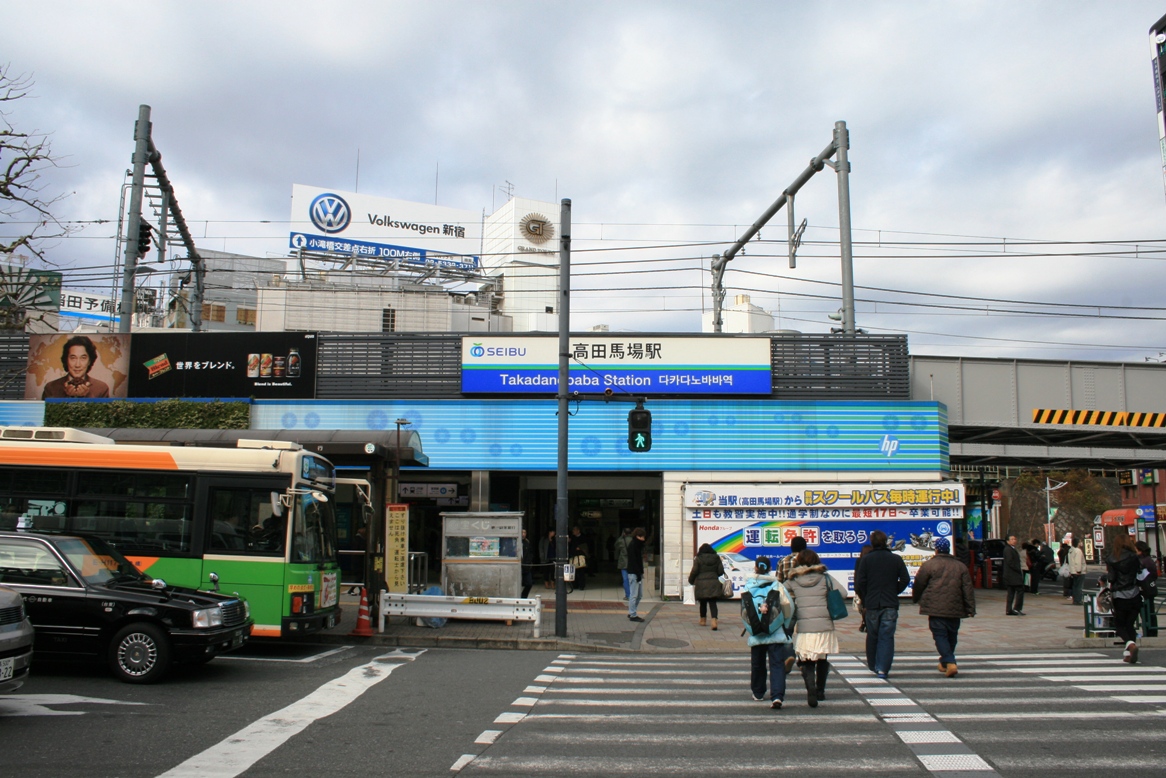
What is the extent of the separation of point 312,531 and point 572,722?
6101 millimetres

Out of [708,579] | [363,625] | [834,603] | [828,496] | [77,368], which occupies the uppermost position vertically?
[77,368]

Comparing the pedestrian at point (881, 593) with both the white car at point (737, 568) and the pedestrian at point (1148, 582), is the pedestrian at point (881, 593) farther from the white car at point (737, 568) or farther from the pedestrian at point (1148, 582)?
the white car at point (737, 568)

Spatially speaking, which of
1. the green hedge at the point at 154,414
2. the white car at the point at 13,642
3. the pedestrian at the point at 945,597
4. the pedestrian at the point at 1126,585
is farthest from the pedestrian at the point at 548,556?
the white car at the point at 13,642

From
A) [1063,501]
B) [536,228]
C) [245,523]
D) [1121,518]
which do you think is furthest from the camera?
[1063,501]

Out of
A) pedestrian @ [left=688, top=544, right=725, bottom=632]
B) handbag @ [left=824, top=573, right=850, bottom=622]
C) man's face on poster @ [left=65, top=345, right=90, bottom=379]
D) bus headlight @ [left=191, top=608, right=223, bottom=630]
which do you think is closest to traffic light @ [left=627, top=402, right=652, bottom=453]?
pedestrian @ [left=688, top=544, right=725, bottom=632]

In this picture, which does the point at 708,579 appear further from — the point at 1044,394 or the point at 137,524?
the point at 1044,394

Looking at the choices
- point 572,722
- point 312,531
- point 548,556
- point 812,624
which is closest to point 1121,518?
point 548,556

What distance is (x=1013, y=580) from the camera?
1705 centimetres

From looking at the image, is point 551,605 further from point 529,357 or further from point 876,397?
point 876,397

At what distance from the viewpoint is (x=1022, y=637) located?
14273 mm

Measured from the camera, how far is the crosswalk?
21.5 ft

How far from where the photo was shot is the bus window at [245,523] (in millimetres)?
12000

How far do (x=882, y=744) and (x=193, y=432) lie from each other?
1539 centimetres

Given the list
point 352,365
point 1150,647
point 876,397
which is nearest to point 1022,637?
point 1150,647
